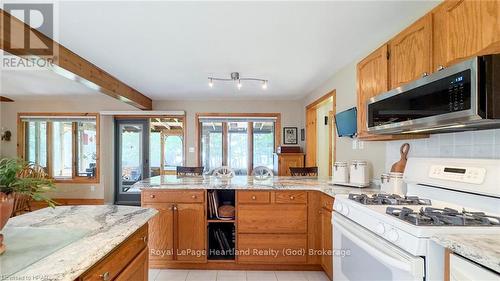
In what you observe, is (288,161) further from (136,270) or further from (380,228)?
(136,270)

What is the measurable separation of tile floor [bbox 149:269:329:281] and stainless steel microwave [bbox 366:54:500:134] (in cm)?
168

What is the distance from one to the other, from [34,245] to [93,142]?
5058mm

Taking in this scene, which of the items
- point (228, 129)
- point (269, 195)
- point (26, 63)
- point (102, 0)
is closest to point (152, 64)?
point (102, 0)

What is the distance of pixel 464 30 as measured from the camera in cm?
124

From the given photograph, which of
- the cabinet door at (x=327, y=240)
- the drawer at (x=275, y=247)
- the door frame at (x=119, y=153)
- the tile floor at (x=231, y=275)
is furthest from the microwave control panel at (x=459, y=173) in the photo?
the door frame at (x=119, y=153)

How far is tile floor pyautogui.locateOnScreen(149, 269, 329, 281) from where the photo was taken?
8.11 ft

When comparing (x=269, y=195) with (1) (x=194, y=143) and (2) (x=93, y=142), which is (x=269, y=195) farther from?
(2) (x=93, y=142)

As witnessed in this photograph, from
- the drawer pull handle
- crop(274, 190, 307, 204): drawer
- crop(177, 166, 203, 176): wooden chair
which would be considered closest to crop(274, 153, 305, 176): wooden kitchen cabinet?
crop(177, 166, 203, 176): wooden chair

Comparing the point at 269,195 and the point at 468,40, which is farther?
the point at 269,195

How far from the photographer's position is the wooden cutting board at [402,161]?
6.53ft

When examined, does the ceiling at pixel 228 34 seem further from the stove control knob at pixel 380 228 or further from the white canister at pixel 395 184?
the stove control knob at pixel 380 228

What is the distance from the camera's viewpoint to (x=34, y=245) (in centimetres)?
101

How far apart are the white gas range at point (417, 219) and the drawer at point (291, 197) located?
0.65m

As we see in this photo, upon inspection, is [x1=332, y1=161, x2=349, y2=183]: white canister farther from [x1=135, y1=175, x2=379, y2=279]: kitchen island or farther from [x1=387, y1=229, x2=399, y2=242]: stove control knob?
[x1=387, y1=229, x2=399, y2=242]: stove control knob
